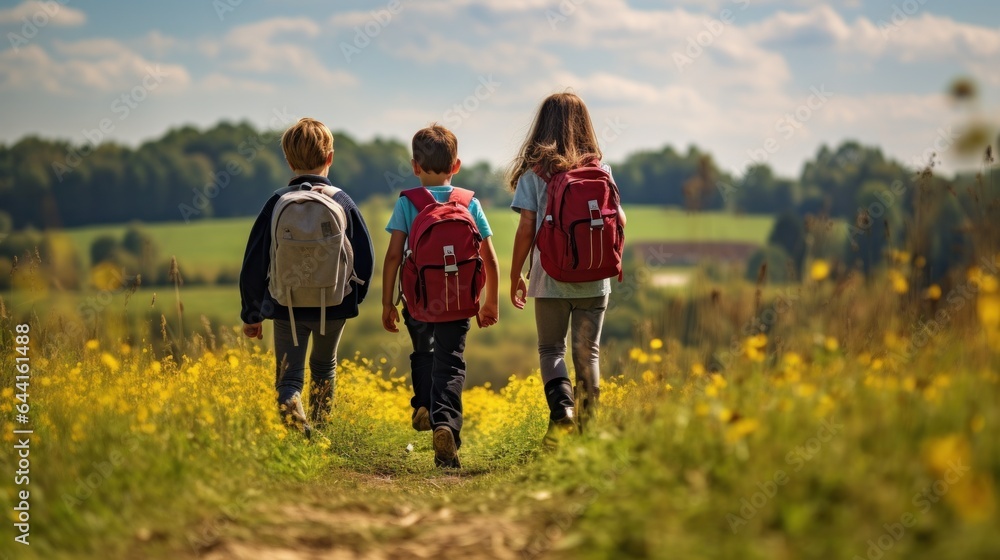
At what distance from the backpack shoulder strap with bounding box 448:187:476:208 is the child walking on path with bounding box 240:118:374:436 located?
0.64 m

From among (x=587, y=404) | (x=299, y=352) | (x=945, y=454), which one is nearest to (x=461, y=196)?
(x=299, y=352)

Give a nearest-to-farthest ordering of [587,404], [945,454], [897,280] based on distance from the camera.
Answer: [945,454] → [897,280] → [587,404]

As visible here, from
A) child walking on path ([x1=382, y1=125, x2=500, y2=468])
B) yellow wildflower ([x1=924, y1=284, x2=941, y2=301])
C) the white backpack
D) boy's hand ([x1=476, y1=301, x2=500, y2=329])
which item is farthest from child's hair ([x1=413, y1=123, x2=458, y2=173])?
yellow wildflower ([x1=924, y1=284, x2=941, y2=301])

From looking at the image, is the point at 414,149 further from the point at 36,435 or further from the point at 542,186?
the point at 36,435

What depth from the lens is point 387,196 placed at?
93125 mm

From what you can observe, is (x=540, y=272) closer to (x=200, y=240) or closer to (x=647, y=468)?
(x=647, y=468)

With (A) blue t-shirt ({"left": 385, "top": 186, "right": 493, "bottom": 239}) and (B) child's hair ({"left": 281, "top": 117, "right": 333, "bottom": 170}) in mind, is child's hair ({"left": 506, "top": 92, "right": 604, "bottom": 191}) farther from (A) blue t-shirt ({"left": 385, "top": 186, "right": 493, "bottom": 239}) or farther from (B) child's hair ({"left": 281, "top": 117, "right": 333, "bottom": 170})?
(B) child's hair ({"left": 281, "top": 117, "right": 333, "bottom": 170})

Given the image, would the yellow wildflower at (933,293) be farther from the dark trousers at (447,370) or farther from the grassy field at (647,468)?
the dark trousers at (447,370)

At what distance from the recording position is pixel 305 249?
227 inches

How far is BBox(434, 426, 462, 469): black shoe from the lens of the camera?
19.7 ft

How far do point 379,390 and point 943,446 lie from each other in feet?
20.1

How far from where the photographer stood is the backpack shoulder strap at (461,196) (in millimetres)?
6020

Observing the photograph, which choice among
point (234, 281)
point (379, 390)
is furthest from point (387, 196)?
point (379, 390)

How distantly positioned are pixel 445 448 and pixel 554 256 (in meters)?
1.51
